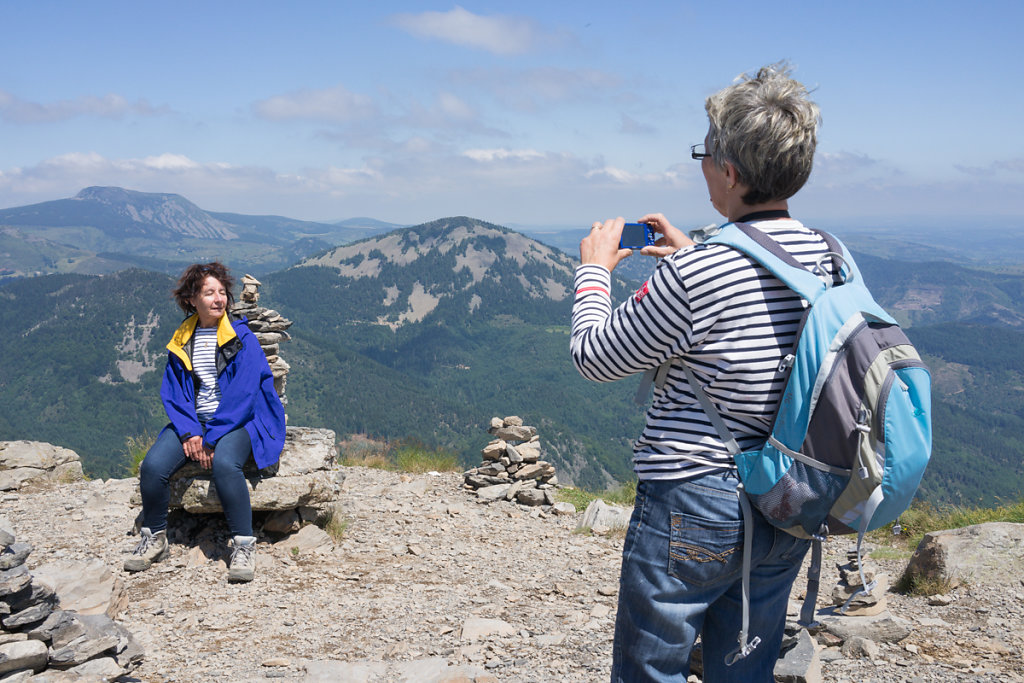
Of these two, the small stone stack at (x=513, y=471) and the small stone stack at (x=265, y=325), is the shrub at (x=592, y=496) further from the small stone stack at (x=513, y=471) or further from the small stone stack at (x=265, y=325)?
the small stone stack at (x=265, y=325)

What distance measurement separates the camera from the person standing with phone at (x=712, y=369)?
5.83 feet

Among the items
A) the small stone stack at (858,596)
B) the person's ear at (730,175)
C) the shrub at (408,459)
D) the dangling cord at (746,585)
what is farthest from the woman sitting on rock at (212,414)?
the person's ear at (730,175)

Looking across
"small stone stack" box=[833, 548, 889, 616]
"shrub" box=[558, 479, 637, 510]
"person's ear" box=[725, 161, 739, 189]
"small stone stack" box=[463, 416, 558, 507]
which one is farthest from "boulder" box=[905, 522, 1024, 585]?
"person's ear" box=[725, 161, 739, 189]

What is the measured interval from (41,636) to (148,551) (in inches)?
91.9

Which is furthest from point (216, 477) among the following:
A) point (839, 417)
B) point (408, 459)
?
point (839, 417)

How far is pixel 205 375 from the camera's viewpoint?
625 centimetres

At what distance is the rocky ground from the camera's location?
4250 mm

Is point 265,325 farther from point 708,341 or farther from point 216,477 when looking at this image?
point 708,341

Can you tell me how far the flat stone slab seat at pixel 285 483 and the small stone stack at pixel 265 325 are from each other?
158 centimetres

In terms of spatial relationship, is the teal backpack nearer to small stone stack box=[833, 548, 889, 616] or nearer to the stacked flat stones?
small stone stack box=[833, 548, 889, 616]

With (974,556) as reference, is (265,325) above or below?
above

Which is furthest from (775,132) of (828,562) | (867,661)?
(828,562)

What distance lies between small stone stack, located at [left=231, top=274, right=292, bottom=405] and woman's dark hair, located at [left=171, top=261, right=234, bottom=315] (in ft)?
7.17

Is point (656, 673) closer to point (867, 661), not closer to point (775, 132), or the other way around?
point (775, 132)
